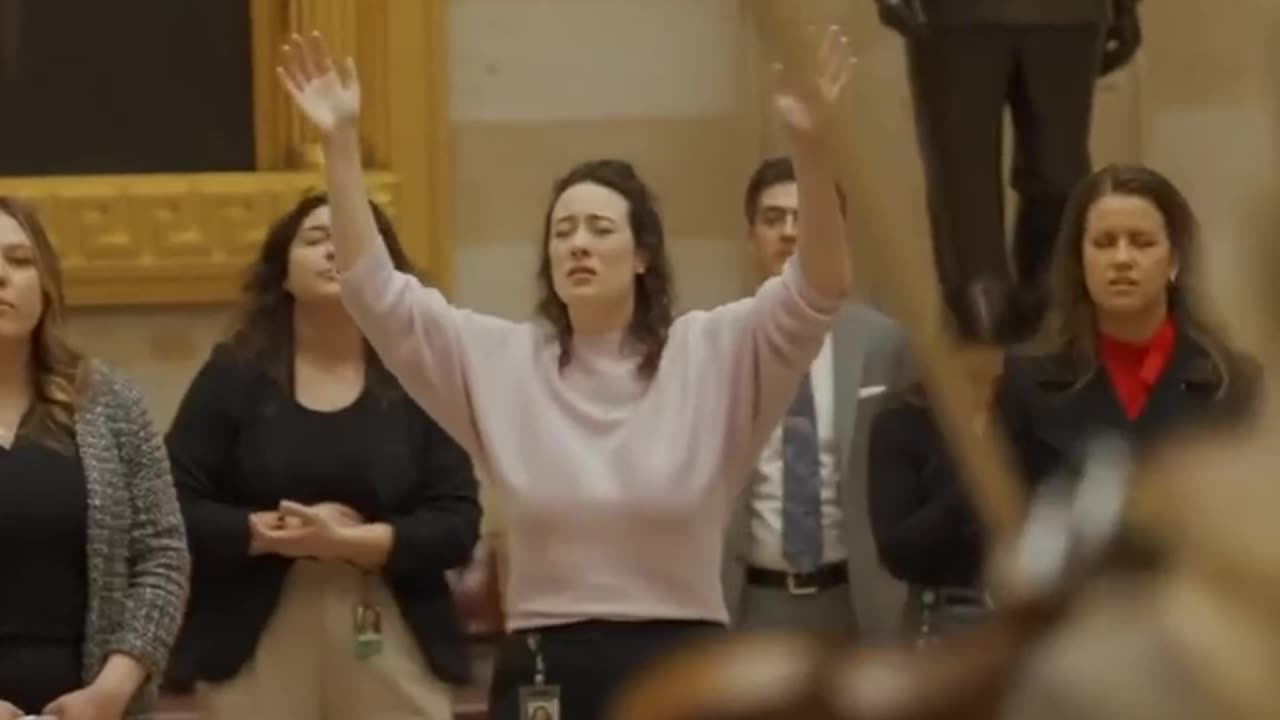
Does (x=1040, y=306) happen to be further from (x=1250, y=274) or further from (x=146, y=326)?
(x=1250, y=274)

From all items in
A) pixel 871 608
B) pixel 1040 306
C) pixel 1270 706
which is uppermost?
A: pixel 1270 706

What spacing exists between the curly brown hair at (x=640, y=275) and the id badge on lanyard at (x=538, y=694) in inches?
13.4


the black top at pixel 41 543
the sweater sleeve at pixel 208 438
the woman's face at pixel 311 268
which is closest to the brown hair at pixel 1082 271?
the woman's face at pixel 311 268

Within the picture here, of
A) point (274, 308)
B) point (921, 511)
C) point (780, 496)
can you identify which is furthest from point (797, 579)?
point (274, 308)

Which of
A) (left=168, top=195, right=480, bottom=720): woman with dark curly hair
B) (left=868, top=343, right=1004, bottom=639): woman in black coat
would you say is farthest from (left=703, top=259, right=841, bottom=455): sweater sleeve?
(left=168, top=195, right=480, bottom=720): woman with dark curly hair

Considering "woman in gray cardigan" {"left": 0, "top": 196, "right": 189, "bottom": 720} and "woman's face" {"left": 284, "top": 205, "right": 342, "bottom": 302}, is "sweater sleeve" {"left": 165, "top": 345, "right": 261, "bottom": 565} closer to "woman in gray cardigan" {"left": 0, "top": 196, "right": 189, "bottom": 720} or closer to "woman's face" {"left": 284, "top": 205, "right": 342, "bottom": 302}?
"woman's face" {"left": 284, "top": 205, "right": 342, "bottom": 302}

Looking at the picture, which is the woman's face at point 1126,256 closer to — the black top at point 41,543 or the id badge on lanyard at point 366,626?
the id badge on lanyard at point 366,626

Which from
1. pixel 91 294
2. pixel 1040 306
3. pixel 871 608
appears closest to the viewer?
pixel 871 608

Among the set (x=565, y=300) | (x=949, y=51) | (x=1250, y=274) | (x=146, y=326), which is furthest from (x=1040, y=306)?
(x=1250, y=274)

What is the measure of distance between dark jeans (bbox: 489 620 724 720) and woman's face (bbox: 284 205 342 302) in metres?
0.95

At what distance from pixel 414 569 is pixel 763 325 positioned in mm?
909

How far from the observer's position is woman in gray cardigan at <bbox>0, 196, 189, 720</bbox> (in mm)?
3240

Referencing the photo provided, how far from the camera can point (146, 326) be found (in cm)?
583

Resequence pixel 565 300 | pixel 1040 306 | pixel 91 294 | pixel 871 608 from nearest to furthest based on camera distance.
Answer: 1. pixel 565 300
2. pixel 871 608
3. pixel 1040 306
4. pixel 91 294
